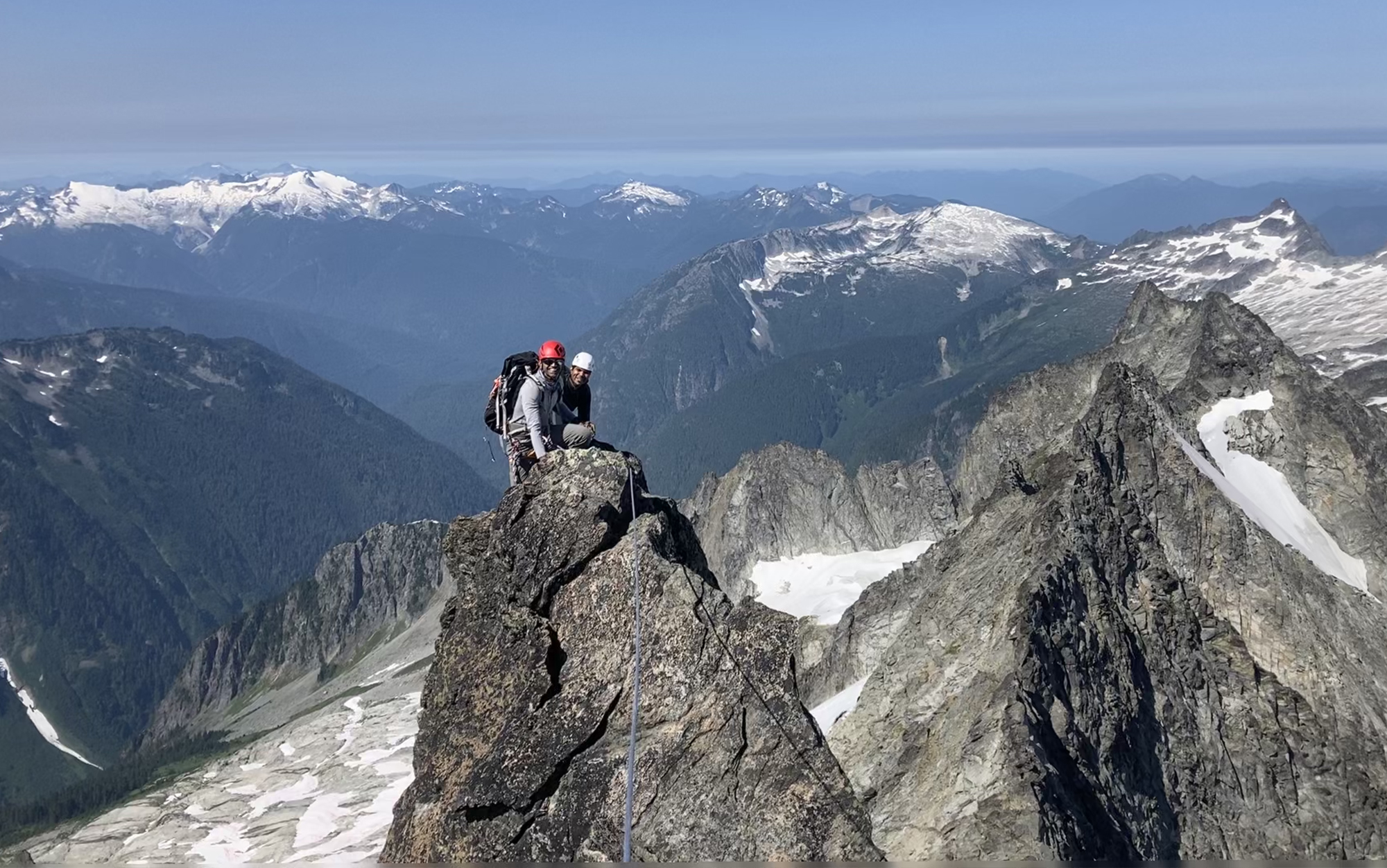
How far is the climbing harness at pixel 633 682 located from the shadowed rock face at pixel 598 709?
0.17 metres

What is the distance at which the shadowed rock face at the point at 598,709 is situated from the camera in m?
17.8

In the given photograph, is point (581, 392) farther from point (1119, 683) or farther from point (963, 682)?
point (1119, 683)

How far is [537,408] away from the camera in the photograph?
23.5m

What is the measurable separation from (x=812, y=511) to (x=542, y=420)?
115 meters

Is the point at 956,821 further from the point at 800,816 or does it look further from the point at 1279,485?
the point at 1279,485

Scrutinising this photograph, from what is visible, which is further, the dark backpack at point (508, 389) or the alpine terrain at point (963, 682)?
the dark backpack at point (508, 389)

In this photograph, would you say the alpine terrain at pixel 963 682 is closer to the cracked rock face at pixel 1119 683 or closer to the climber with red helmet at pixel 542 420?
the cracked rock face at pixel 1119 683

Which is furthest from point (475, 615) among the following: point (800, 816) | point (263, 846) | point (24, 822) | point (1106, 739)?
point (24, 822)

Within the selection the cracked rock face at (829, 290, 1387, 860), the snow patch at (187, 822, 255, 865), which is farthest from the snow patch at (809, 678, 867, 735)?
the snow patch at (187, 822, 255, 865)

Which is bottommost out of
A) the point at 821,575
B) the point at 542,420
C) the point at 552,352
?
the point at 821,575

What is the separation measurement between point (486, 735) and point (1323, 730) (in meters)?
41.3

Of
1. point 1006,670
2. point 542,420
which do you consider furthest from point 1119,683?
point 542,420

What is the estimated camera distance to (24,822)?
560 ft

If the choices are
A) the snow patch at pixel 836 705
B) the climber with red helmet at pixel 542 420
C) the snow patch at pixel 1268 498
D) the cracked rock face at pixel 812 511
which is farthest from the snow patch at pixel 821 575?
the climber with red helmet at pixel 542 420
